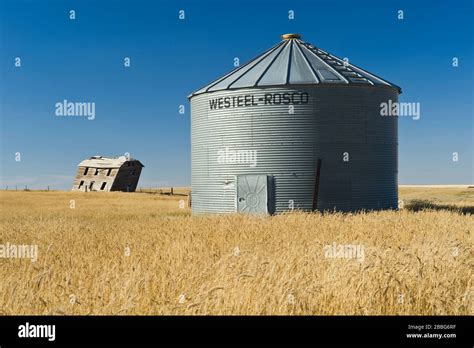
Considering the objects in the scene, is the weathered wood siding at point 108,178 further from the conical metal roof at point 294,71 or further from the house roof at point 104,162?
the conical metal roof at point 294,71

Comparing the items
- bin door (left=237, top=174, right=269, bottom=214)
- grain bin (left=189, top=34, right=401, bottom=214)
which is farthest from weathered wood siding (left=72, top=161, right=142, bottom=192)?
bin door (left=237, top=174, right=269, bottom=214)

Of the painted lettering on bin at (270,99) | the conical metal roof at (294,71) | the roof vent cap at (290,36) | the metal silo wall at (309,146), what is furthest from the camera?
the roof vent cap at (290,36)

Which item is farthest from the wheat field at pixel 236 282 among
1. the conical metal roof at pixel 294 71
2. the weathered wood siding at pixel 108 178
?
the weathered wood siding at pixel 108 178

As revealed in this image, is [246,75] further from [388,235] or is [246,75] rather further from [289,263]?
[289,263]

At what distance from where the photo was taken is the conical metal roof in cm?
2227

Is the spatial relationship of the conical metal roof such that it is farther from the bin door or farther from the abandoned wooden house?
the abandoned wooden house

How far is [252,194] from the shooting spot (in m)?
21.7

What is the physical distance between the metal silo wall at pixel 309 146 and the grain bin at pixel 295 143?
41 millimetres

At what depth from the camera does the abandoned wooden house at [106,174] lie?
57875mm

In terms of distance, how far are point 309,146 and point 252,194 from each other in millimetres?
3051

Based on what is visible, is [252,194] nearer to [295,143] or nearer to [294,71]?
[295,143]

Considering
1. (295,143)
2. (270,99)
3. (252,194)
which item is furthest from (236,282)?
(270,99)
